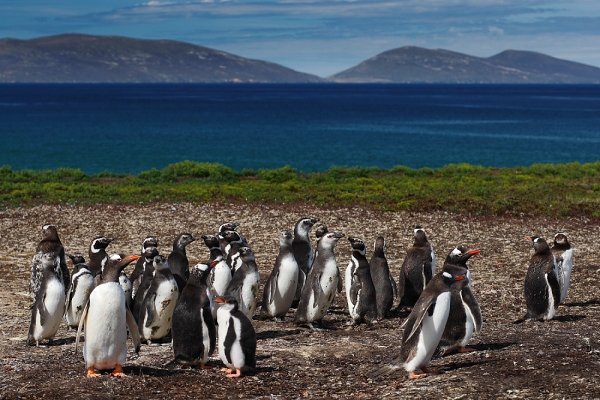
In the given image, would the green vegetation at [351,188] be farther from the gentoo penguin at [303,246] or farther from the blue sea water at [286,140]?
the blue sea water at [286,140]

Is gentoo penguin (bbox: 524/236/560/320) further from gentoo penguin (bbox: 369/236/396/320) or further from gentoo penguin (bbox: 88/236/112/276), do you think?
gentoo penguin (bbox: 88/236/112/276)

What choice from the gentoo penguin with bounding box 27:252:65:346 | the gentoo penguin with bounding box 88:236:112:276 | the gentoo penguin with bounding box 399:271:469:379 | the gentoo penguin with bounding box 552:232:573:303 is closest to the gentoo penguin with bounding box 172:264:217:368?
the gentoo penguin with bounding box 27:252:65:346

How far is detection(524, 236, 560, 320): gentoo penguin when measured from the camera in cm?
1194

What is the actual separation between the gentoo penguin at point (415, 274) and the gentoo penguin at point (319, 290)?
1409mm

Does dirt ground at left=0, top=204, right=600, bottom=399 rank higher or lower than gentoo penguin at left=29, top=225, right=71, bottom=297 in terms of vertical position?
lower

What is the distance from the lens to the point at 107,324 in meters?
9.24

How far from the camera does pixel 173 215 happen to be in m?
22.0

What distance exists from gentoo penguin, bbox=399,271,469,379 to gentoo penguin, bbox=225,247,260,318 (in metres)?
2.58

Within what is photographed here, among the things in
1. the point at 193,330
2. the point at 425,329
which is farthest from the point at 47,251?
the point at 425,329

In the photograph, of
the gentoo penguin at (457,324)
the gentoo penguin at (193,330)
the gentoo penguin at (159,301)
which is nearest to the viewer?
the gentoo penguin at (193,330)

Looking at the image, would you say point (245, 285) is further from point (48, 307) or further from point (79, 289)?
point (48, 307)

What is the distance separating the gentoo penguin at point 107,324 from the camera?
9.23m

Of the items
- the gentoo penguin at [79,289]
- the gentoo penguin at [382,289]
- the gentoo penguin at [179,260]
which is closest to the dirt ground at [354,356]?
the gentoo penguin at [382,289]

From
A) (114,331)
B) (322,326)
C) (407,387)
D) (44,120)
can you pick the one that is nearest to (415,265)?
(322,326)
